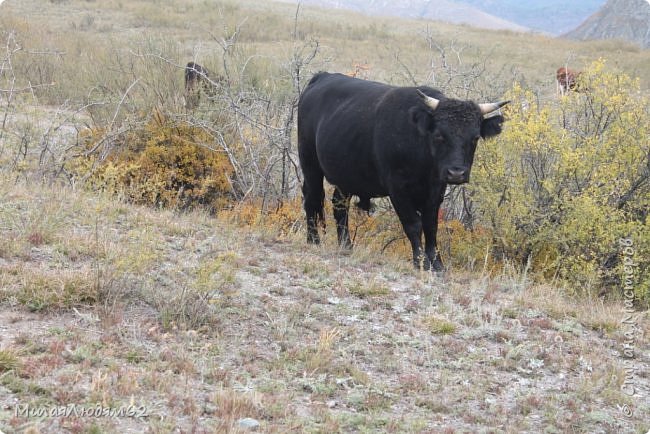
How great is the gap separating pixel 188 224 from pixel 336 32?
35.7 metres

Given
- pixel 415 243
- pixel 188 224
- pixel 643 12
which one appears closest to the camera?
pixel 415 243

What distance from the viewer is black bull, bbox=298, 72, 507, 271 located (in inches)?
293

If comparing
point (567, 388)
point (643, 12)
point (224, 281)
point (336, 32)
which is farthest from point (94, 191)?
point (643, 12)

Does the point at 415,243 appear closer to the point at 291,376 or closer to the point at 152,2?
the point at 291,376

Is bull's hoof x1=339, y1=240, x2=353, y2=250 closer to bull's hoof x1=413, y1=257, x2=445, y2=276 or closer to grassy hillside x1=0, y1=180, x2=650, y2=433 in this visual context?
bull's hoof x1=413, y1=257, x2=445, y2=276

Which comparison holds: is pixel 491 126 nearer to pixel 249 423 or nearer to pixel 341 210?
pixel 341 210

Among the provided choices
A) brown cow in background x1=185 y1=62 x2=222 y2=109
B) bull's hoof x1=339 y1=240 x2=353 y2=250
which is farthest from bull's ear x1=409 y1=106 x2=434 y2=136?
brown cow in background x1=185 y1=62 x2=222 y2=109

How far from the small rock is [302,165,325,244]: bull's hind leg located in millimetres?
5319

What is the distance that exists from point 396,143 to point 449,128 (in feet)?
2.10

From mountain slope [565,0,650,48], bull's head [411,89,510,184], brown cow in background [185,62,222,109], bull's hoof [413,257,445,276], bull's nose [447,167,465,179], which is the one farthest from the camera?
mountain slope [565,0,650,48]

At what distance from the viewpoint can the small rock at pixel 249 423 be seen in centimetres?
408

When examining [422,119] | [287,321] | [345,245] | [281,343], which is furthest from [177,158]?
[281,343]

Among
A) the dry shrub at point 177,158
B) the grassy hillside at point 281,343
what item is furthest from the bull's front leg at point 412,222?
the dry shrub at point 177,158

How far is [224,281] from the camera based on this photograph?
241 inches
